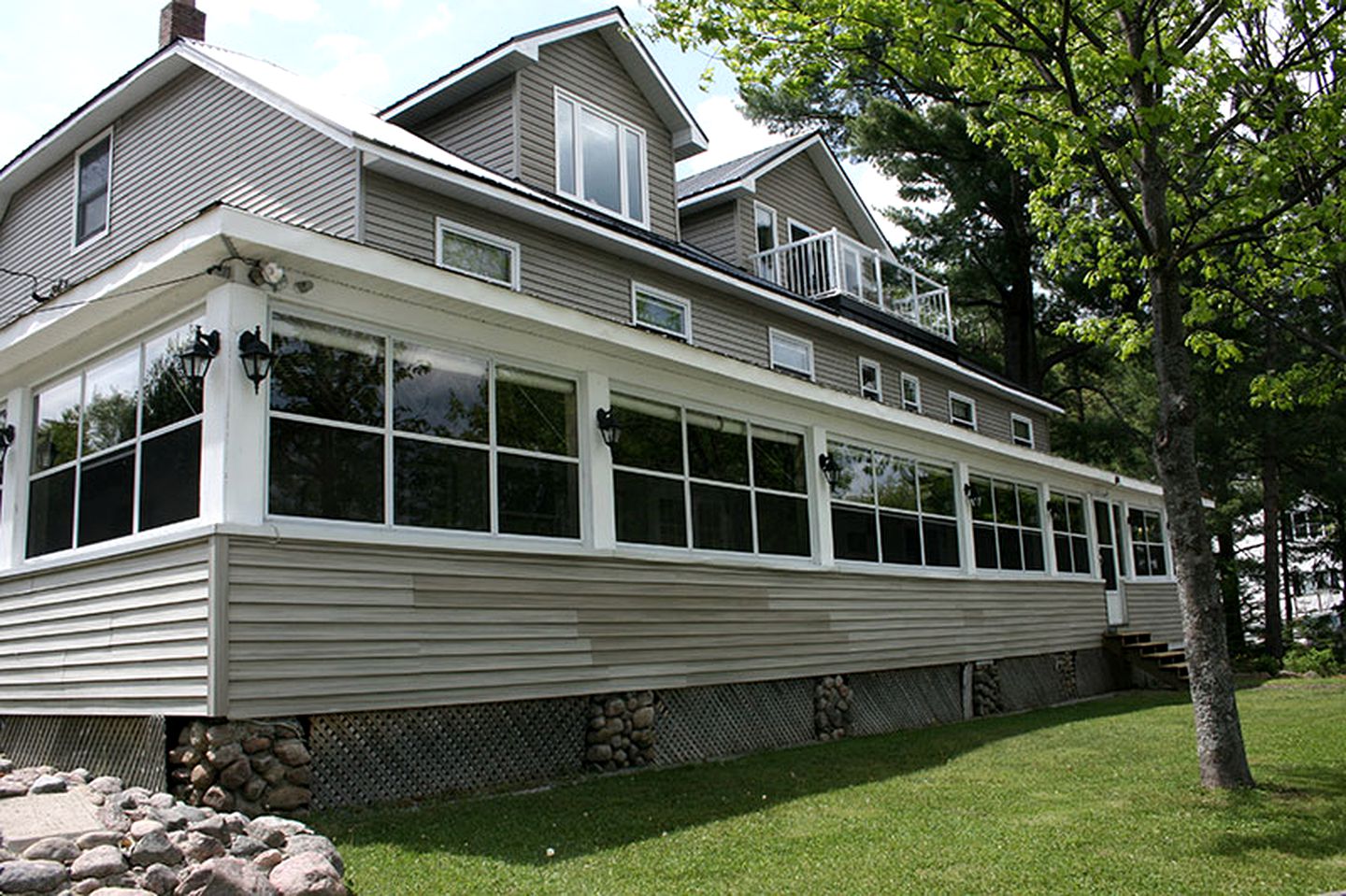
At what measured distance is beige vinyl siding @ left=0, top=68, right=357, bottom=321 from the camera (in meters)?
11.6

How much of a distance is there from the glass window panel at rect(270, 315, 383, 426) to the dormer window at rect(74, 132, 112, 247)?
26.6 feet

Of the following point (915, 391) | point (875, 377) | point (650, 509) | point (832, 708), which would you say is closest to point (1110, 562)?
point (915, 391)

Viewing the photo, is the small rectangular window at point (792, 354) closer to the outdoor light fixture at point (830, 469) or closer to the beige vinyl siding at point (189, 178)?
the outdoor light fixture at point (830, 469)

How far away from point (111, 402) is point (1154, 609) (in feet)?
60.3

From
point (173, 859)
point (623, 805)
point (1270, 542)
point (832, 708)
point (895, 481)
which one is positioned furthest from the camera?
point (1270, 542)

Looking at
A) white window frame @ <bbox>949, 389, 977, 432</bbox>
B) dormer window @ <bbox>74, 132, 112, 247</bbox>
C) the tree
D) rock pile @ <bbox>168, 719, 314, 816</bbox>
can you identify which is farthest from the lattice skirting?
white window frame @ <bbox>949, 389, 977, 432</bbox>

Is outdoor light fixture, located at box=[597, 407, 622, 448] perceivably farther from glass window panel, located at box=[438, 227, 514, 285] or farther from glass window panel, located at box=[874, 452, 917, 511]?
glass window panel, located at box=[874, 452, 917, 511]

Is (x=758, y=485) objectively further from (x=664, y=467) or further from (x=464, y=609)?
(x=464, y=609)

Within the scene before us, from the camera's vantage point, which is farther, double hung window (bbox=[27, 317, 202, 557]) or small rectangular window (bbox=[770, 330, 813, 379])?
small rectangular window (bbox=[770, 330, 813, 379])

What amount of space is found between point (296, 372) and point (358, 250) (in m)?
0.92

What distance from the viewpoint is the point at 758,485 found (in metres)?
11.3

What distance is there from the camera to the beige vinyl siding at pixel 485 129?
13891 mm

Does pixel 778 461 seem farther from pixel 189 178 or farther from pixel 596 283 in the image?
pixel 189 178

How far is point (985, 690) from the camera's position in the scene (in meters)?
14.6
